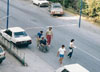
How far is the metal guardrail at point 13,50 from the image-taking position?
78.0ft

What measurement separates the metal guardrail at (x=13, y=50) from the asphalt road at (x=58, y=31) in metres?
1.47

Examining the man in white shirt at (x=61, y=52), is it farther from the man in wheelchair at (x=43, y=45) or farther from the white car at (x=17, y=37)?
the white car at (x=17, y=37)

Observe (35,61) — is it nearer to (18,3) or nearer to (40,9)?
(40,9)

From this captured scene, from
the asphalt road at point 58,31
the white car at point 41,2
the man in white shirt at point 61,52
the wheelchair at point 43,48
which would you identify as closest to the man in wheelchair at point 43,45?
the wheelchair at point 43,48

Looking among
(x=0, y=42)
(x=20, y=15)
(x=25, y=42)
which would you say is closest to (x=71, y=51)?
(x=25, y=42)

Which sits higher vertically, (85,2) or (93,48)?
(85,2)

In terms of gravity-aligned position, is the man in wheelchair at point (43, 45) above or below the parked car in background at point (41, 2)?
below

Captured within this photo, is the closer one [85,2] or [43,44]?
[43,44]

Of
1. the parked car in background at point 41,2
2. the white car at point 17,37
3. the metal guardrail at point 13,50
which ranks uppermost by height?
the parked car in background at point 41,2

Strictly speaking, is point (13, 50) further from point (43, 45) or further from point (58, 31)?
point (58, 31)

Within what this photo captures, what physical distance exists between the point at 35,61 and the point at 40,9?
20482mm

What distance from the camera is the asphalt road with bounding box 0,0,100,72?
24.6 metres

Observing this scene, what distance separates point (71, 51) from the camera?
80.2 feet

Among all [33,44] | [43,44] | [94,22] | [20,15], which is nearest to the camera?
[43,44]
